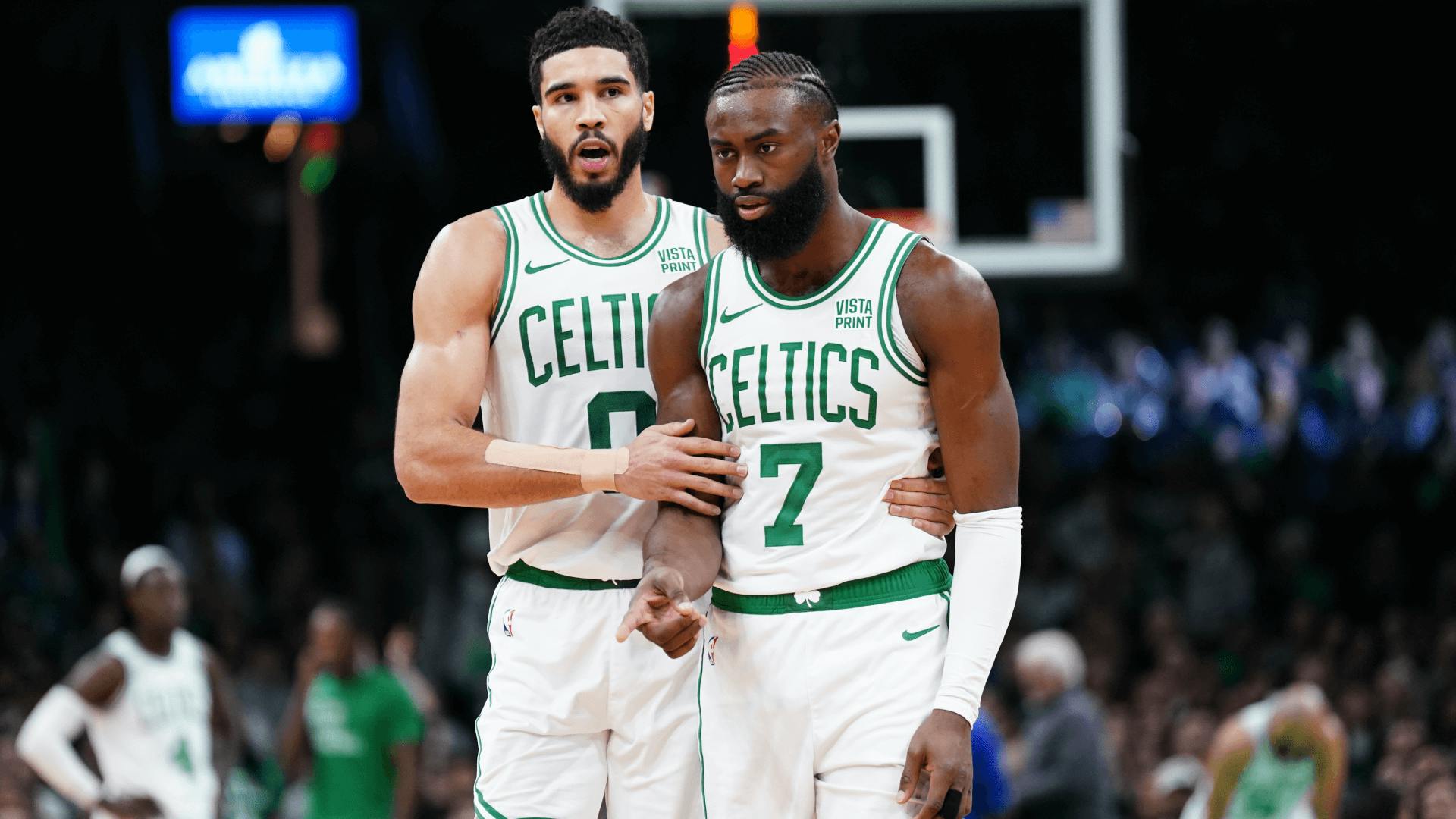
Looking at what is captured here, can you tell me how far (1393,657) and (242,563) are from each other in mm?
8139

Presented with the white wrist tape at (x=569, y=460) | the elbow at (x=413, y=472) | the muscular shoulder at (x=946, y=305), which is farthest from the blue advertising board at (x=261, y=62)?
the muscular shoulder at (x=946, y=305)

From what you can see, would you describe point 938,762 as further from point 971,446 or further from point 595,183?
point 595,183

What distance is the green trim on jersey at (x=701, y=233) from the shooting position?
14.2 feet

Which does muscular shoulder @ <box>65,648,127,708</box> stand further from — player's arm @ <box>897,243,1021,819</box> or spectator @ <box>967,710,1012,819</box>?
player's arm @ <box>897,243,1021,819</box>

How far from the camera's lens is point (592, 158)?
420 cm

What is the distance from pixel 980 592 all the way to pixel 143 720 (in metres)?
Answer: 5.47

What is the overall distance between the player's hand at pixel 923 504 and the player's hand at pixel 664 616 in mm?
461

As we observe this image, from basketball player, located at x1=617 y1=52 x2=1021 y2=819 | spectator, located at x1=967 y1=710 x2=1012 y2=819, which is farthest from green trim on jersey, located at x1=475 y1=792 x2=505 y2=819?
spectator, located at x1=967 y1=710 x2=1012 y2=819

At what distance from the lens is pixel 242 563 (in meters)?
13.7

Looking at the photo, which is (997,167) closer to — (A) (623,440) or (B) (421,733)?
(B) (421,733)

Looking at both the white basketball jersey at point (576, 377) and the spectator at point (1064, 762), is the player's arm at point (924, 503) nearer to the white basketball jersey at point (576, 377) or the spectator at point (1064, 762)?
the white basketball jersey at point (576, 377)

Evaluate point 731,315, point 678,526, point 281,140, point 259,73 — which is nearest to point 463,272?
point 731,315

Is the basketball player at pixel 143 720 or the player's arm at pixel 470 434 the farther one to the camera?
the basketball player at pixel 143 720

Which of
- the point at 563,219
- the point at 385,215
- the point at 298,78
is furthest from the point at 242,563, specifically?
the point at 563,219
